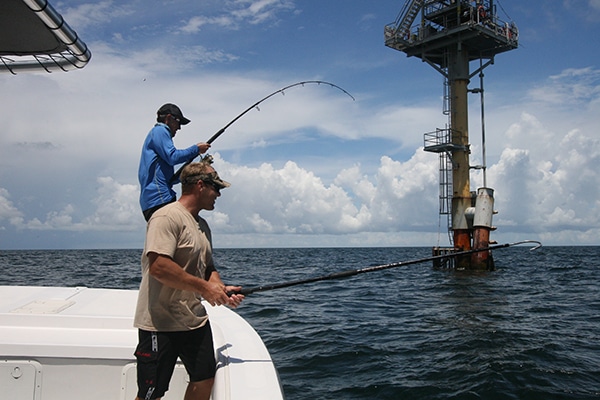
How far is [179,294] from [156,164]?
1307 millimetres

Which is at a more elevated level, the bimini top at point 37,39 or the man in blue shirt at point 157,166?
the bimini top at point 37,39

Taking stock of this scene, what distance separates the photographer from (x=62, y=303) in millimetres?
4473

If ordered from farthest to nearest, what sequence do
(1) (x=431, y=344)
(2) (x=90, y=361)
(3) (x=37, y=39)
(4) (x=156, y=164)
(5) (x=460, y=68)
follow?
(5) (x=460, y=68) < (1) (x=431, y=344) < (3) (x=37, y=39) < (4) (x=156, y=164) < (2) (x=90, y=361)

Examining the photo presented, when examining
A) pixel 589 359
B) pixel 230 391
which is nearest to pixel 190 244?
pixel 230 391

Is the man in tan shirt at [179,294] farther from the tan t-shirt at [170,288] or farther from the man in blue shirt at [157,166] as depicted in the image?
the man in blue shirt at [157,166]

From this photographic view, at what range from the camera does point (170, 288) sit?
9.31 feet

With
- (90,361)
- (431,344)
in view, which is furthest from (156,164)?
(431,344)

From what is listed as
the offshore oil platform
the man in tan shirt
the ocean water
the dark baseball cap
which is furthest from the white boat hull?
the offshore oil platform

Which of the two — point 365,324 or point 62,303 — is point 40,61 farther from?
point 365,324

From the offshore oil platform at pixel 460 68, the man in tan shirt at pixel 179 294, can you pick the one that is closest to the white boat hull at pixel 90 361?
the man in tan shirt at pixel 179 294

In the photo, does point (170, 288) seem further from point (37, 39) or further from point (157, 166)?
point (37, 39)

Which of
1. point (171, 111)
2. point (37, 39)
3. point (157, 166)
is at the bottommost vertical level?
point (157, 166)

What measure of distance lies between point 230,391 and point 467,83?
27.6 m

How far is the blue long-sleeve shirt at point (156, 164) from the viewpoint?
3.75 m
